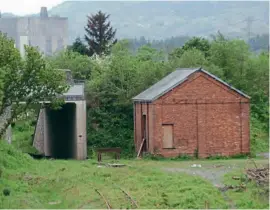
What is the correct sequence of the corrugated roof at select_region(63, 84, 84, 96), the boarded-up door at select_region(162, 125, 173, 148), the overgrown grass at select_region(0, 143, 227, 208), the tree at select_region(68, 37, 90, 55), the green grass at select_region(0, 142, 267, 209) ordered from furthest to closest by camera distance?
the tree at select_region(68, 37, 90, 55)
the corrugated roof at select_region(63, 84, 84, 96)
the boarded-up door at select_region(162, 125, 173, 148)
the overgrown grass at select_region(0, 143, 227, 208)
the green grass at select_region(0, 142, 267, 209)

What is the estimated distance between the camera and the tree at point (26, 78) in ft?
103

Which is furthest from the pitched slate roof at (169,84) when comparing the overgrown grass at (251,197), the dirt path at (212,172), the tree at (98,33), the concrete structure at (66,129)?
the tree at (98,33)

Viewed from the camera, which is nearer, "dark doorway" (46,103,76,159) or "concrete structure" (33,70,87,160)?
"concrete structure" (33,70,87,160)

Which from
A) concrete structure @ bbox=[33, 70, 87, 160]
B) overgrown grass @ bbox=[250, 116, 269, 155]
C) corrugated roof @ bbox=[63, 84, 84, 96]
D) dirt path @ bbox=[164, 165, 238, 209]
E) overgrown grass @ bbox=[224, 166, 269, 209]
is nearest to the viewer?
overgrown grass @ bbox=[224, 166, 269, 209]

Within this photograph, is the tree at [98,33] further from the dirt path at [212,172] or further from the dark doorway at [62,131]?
the dirt path at [212,172]

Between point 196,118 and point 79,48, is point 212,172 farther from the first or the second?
point 79,48

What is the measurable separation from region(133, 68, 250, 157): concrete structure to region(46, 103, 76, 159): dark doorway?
6390 millimetres

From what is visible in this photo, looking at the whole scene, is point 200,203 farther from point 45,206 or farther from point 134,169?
point 134,169

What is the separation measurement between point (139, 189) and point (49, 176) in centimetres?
609

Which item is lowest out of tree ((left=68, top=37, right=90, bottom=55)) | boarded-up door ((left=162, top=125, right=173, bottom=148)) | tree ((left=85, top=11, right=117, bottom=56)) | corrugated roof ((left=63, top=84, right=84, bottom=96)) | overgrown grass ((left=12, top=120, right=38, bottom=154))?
overgrown grass ((left=12, top=120, right=38, bottom=154))

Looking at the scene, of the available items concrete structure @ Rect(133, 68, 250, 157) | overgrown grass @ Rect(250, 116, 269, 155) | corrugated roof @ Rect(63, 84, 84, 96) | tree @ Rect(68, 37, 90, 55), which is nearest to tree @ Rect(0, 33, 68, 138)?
concrete structure @ Rect(133, 68, 250, 157)

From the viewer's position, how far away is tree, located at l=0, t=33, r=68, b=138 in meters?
31.4

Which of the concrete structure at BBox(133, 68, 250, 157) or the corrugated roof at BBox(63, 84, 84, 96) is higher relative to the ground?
the corrugated roof at BBox(63, 84, 84, 96)

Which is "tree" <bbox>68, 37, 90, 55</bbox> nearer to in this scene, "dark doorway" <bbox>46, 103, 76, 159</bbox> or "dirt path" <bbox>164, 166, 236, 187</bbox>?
"dark doorway" <bbox>46, 103, 76, 159</bbox>
